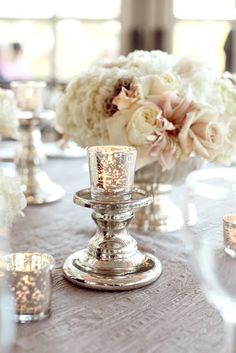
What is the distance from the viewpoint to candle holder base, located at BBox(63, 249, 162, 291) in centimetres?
83

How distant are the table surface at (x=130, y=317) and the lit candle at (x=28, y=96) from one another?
1.49 ft

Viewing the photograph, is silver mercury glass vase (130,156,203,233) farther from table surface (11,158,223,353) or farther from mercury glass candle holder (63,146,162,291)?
Result: mercury glass candle holder (63,146,162,291)

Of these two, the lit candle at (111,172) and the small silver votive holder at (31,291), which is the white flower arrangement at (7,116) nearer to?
the lit candle at (111,172)

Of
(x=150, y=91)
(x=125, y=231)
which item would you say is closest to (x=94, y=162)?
(x=125, y=231)

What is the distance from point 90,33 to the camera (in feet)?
12.1

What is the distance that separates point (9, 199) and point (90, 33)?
9.77 ft

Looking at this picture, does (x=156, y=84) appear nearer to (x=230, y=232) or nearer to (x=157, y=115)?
(x=157, y=115)

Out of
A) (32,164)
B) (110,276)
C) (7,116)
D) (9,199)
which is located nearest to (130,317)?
(110,276)

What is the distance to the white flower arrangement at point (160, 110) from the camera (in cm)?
104

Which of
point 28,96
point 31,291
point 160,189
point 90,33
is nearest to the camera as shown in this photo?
point 31,291

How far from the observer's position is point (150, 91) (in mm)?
1072

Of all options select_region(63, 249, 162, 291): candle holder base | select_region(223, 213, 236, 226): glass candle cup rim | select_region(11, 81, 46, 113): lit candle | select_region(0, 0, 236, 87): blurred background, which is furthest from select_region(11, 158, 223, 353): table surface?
select_region(0, 0, 236, 87): blurred background

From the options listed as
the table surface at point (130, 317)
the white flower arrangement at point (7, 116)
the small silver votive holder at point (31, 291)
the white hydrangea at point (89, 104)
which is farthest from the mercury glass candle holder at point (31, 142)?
the small silver votive holder at point (31, 291)

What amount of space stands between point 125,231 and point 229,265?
276mm
